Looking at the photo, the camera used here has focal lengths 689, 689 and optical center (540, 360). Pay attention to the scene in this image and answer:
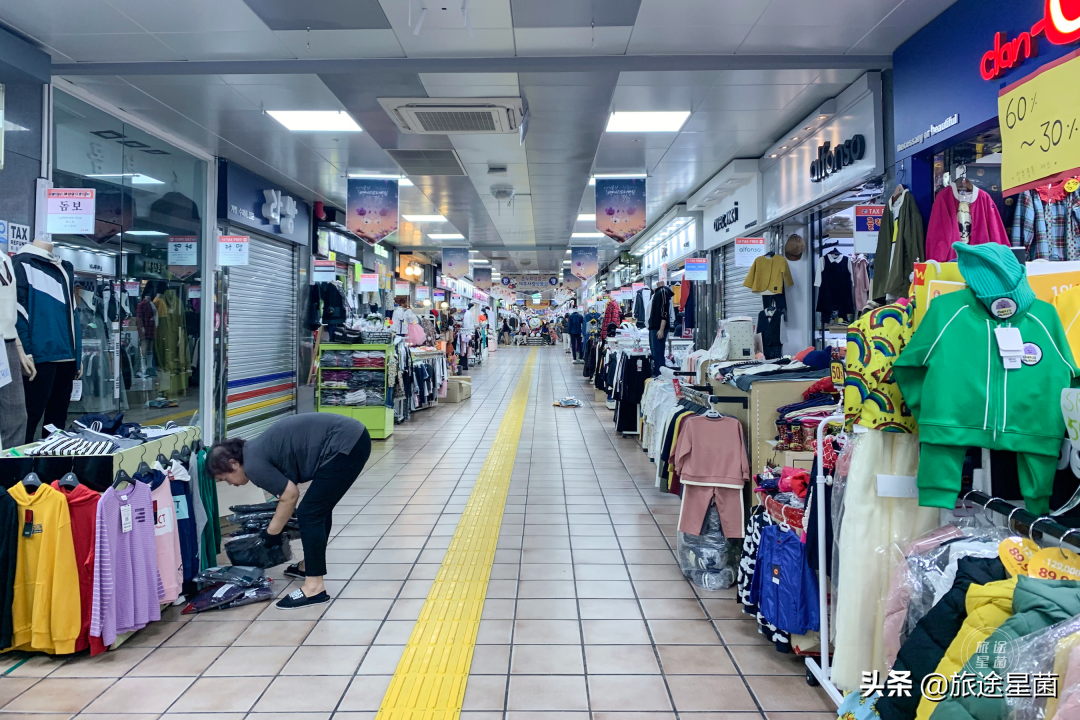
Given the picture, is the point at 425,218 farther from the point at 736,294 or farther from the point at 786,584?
the point at 786,584

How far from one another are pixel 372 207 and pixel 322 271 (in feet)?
8.75

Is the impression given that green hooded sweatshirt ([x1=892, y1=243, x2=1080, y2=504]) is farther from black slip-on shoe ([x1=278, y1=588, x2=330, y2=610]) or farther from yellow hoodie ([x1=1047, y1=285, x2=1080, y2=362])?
black slip-on shoe ([x1=278, y1=588, x2=330, y2=610])

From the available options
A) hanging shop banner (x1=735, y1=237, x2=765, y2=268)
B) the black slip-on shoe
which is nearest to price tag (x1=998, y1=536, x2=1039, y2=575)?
the black slip-on shoe

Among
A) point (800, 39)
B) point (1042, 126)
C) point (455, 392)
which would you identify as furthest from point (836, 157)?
point (455, 392)

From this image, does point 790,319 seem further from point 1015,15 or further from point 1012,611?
point 1012,611

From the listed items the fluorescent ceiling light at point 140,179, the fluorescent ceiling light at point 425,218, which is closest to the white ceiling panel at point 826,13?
the fluorescent ceiling light at point 140,179

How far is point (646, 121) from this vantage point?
6918 millimetres

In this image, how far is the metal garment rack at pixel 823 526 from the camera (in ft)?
6.18

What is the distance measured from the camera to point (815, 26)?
15.7 ft

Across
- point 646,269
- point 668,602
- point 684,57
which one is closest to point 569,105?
point 684,57

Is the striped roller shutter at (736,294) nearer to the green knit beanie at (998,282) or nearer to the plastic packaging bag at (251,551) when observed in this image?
the plastic packaging bag at (251,551)

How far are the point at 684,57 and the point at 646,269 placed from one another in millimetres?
11624

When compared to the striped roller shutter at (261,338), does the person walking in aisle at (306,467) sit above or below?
below

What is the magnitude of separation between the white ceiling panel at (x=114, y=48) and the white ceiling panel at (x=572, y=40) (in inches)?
105
